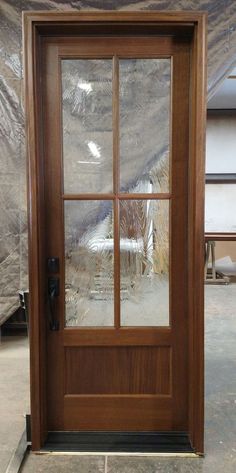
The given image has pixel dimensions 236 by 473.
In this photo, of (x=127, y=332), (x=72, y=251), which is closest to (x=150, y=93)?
(x=72, y=251)

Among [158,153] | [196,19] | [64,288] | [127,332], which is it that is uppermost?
[196,19]

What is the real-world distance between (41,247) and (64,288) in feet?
0.82

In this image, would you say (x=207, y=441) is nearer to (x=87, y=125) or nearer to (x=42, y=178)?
(x=42, y=178)

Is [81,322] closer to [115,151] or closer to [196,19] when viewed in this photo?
[115,151]

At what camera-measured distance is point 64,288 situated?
1.97 m

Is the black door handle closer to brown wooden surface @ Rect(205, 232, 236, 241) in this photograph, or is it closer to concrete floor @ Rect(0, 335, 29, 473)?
concrete floor @ Rect(0, 335, 29, 473)

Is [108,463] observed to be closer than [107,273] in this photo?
Yes

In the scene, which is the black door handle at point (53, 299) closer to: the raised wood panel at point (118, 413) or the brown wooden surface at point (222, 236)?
the raised wood panel at point (118, 413)

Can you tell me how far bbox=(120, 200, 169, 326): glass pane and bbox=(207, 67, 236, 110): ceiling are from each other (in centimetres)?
453

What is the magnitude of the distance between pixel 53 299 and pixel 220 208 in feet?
22.5

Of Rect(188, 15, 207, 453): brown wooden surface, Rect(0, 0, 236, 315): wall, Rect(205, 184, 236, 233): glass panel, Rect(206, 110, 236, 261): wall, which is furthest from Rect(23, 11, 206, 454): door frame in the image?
Rect(205, 184, 236, 233): glass panel

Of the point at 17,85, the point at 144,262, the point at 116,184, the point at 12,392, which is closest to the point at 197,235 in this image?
the point at 144,262

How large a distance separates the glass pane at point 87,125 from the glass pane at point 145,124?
0.08 metres

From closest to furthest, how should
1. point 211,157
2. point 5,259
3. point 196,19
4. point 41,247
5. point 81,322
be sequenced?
point 196,19 → point 41,247 → point 81,322 → point 5,259 → point 211,157
